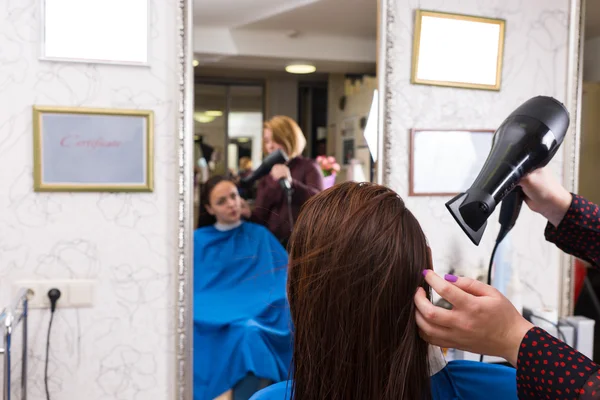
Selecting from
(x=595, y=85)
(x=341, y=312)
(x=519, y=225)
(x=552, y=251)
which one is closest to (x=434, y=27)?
(x=595, y=85)

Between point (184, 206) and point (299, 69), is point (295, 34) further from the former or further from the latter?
point (184, 206)

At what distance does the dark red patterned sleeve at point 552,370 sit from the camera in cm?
67

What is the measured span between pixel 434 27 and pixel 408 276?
1333 mm

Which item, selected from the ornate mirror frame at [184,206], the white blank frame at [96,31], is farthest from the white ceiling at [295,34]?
the white blank frame at [96,31]

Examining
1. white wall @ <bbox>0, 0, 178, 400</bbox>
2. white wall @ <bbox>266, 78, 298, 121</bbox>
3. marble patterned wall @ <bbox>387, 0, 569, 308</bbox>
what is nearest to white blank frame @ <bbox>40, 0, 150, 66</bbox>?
white wall @ <bbox>0, 0, 178, 400</bbox>

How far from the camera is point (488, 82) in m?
1.95

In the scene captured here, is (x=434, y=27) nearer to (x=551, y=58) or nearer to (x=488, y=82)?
(x=488, y=82)

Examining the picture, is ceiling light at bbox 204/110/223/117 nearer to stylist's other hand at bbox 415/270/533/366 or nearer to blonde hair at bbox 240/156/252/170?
blonde hair at bbox 240/156/252/170

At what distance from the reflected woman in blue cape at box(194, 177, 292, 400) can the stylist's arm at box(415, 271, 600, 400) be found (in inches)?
41.3

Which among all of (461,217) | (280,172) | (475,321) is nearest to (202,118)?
(280,172)

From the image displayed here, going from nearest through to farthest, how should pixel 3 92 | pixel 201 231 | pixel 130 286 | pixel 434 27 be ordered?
pixel 3 92, pixel 130 286, pixel 201 231, pixel 434 27

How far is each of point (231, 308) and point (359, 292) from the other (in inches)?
48.9

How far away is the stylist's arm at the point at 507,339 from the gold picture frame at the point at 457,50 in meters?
1.28

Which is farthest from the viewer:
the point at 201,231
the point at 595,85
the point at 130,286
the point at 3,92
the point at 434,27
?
the point at 595,85
